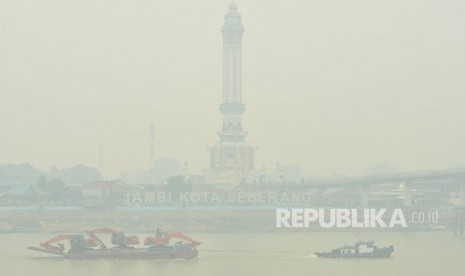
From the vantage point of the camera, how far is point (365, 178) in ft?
301

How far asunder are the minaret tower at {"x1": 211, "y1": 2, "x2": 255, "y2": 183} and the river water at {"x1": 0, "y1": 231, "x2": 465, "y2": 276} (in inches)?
1766

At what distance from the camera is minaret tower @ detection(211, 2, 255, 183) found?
371 feet

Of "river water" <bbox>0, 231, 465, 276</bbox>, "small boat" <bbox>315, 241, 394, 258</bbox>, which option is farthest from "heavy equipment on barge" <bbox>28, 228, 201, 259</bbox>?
"small boat" <bbox>315, 241, 394, 258</bbox>

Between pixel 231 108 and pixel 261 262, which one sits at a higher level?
pixel 231 108

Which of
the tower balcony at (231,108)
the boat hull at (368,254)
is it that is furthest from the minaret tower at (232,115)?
the boat hull at (368,254)

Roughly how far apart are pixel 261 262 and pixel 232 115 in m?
58.8

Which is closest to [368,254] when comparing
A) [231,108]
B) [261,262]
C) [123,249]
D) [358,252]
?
[358,252]

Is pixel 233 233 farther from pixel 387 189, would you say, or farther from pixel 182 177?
pixel 387 189

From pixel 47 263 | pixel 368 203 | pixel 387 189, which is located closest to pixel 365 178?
pixel 368 203

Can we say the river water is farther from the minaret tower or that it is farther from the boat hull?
the minaret tower

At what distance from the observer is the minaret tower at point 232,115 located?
113188mm

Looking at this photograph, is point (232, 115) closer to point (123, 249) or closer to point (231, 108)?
point (231, 108)

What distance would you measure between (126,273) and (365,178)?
137ft

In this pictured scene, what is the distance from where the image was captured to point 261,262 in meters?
55.4
